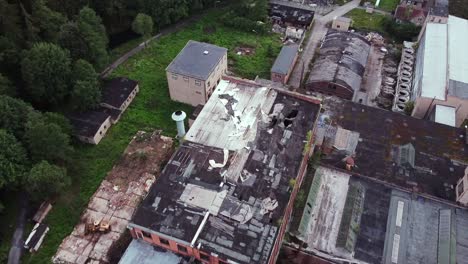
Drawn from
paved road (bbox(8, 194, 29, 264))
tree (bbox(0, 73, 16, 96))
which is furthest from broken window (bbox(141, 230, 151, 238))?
tree (bbox(0, 73, 16, 96))

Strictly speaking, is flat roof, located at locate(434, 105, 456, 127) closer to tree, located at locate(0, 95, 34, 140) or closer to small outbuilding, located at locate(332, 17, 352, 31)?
small outbuilding, located at locate(332, 17, 352, 31)

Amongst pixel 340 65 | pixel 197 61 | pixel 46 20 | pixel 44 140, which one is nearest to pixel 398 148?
pixel 340 65

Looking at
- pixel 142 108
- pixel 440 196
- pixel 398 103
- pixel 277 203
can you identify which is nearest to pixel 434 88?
pixel 398 103

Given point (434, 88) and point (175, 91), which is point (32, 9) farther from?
point (434, 88)

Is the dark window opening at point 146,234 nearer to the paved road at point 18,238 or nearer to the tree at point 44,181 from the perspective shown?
the tree at point 44,181

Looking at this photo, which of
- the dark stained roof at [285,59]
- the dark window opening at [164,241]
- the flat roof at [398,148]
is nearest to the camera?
the dark window opening at [164,241]

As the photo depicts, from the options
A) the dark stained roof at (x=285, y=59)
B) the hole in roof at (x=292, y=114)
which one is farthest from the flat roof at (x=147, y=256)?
the dark stained roof at (x=285, y=59)

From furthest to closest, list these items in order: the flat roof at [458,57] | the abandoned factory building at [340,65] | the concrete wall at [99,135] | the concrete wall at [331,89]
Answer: the abandoned factory building at [340,65]
the concrete wall at [331,89]
the flat roof at [458,57]
the concrete wall at [99,135]
